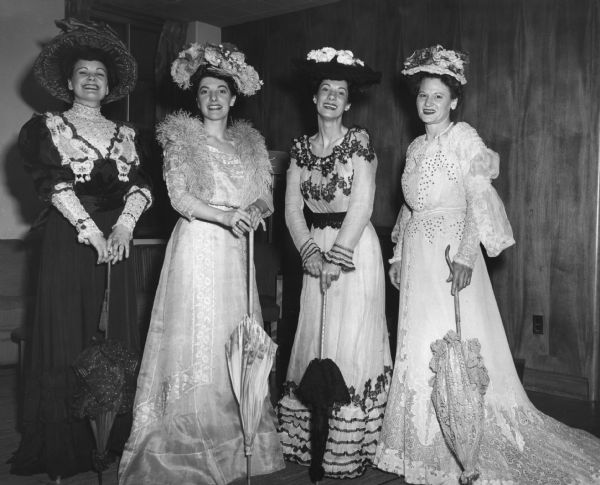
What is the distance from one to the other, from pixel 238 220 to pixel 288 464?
1181 millimetres

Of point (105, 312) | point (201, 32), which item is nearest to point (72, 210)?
point (105, 312)

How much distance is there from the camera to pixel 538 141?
483 cm

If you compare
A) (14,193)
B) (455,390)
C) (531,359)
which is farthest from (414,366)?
(14,193)

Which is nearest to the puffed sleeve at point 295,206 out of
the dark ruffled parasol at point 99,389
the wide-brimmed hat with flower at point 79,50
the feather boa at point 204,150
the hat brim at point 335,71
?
the feather boa at point 204,150

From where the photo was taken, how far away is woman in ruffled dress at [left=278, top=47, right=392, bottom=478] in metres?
3.14

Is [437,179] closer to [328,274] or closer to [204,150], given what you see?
[328,274]

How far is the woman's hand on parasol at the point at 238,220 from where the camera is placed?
117 inches

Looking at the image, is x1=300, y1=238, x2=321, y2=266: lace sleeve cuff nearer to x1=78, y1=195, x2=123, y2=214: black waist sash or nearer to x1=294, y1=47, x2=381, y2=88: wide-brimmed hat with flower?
x1=294, y1=47, x2=381, y2=88: wide-brimmed hat with flower

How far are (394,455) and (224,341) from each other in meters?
0.90

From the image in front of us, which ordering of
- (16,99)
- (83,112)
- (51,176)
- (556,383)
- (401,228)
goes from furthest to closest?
1. (16,99)
2. (556,383)
3. (401,228)
4. (83,112)
5. (51,176)

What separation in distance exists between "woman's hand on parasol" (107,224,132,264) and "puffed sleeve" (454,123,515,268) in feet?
4.72

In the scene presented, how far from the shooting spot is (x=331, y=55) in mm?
3166

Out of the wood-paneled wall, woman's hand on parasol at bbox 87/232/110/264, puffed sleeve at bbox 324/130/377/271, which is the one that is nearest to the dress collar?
woman's hand on parasol at bbox 87/232/110/264

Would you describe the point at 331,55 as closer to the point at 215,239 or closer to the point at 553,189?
the point at 215,239
